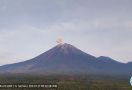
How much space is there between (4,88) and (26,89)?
1083cm

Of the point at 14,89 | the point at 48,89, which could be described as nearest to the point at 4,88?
the point at 14,89

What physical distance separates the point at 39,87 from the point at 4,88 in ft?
33.4

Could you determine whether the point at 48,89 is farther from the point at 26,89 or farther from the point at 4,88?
the point at 4,88

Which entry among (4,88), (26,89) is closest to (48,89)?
(26,89)

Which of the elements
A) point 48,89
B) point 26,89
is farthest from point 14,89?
point 48,89

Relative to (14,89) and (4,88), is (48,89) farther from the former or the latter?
(4,88)

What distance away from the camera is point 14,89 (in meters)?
91.9

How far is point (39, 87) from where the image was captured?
96688 mm

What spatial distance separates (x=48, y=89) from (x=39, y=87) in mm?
11916

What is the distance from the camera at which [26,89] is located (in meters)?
88.9

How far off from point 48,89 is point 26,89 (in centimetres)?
711

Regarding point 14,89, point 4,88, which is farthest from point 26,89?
point 4,88

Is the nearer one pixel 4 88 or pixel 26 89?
pixel 26 89

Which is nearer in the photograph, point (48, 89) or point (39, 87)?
point (48, 89)
